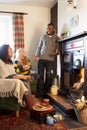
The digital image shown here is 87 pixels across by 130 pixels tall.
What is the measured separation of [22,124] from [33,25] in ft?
10.3

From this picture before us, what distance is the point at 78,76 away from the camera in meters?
3.11

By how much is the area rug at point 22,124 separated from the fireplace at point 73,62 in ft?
2.34

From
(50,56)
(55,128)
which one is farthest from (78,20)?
(55,128)

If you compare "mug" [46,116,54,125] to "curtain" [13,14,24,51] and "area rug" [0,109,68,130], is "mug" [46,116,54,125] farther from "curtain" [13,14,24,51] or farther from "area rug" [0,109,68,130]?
"curtain" [13,14,24,51]

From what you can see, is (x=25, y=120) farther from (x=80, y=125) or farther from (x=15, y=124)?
(x=80, y=125)

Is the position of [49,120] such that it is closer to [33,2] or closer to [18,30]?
[18,30]

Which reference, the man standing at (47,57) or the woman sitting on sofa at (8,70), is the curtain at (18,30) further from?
the woman sitting on sofa at (8,70)

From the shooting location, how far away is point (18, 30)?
4.62m

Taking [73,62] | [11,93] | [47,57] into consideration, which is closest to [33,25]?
[47,57]

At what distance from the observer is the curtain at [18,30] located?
15.1ft

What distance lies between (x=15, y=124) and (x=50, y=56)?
5.85 ft

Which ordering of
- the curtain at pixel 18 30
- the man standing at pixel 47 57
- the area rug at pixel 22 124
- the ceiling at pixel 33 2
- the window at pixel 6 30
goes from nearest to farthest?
the area rug at pixel 22 124
the man standing at pixel 47 57
the ceiling at pixel 33 2
the curtain at pixel 18 30
the window at pixel 6 30

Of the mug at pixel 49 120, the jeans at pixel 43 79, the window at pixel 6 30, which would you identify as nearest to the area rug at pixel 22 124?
the mug at pixel 49 120

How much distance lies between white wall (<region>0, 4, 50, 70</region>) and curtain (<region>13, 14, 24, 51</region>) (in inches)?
6.4
